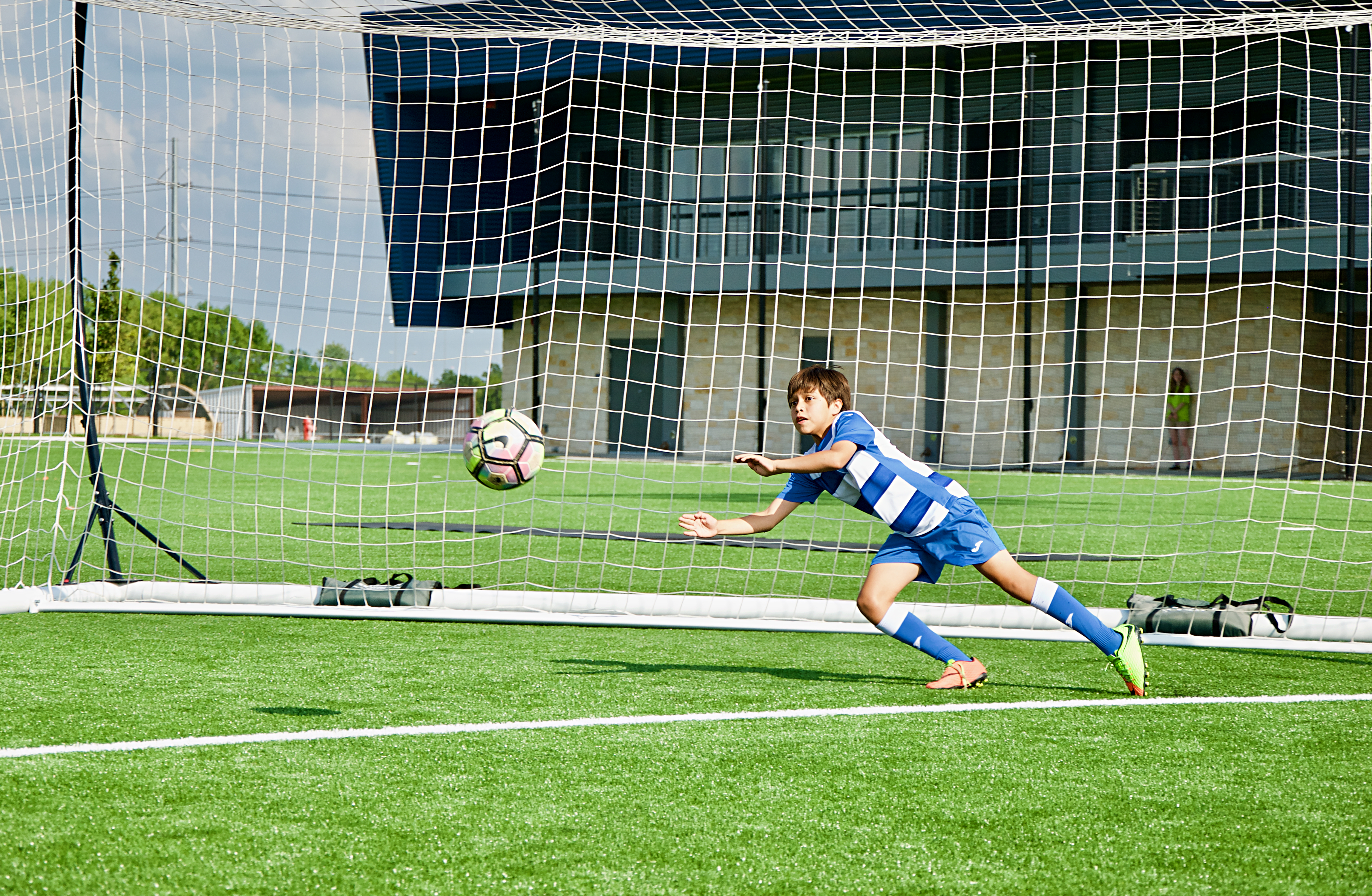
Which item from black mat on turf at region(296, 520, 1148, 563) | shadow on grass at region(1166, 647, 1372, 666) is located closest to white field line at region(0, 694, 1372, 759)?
shadow on grass at region(1166, 647, 1372, 666)

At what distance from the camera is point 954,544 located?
3984mm

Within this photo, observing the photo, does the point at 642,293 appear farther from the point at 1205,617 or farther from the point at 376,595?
the point at 1205,617

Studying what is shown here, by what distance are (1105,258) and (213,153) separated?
55.4ft

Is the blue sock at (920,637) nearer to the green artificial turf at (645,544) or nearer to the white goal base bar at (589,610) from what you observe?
the white goal base bar at (589,610)

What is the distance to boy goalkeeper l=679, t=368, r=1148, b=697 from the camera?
3.92m

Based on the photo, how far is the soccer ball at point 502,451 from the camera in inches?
215

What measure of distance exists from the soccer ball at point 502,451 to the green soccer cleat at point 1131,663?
2.74m

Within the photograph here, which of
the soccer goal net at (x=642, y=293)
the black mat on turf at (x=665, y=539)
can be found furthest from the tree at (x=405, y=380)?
the black mat on turf at (x=665, y=539)

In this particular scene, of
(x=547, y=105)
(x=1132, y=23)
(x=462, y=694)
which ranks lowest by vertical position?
(x=462, y=694)

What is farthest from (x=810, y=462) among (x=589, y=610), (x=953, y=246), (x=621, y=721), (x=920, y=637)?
(x=953, y=246)

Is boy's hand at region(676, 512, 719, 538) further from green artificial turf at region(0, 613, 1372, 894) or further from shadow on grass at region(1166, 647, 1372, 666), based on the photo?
shadow on grass at region(1166, 647, 1372, 666)

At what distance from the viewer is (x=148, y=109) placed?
635cm

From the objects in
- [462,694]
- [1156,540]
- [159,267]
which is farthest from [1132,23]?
[159,267]

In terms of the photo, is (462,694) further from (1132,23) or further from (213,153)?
(1132,23)
